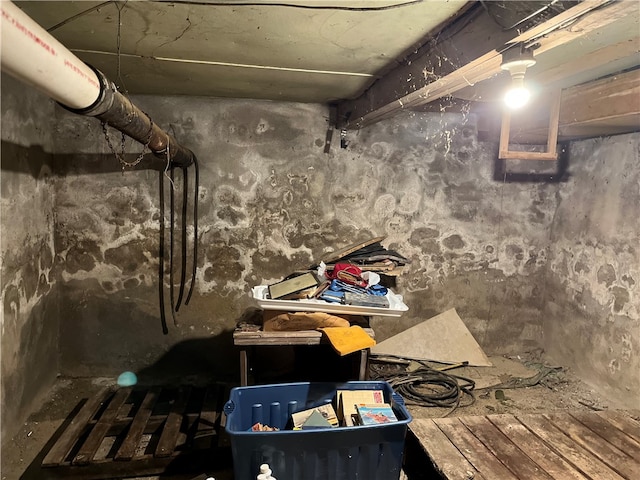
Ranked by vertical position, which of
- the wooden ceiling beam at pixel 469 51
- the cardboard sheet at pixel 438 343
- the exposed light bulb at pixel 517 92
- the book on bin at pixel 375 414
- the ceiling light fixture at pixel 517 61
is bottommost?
the cardboard sheet at pixel 438 343

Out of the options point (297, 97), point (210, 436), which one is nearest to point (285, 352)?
point (210, 436)

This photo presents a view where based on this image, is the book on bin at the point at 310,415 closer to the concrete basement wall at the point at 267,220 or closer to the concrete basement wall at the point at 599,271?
the concrete basement wall at the point at 267,220

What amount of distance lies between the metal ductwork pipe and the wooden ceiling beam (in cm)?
121

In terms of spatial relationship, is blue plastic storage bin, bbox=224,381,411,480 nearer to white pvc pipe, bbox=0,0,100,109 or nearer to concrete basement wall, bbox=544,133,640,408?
white pvc pipe, bbox=0,0,100,109

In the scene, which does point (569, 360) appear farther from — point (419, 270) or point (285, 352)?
point (285, 352)

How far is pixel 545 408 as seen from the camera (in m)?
2.92

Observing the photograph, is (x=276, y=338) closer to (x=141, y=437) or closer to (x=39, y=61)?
(x=141, y=437)

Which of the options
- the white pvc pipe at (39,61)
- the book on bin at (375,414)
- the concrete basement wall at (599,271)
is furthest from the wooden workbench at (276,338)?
the concrete basement wall at (599,271)

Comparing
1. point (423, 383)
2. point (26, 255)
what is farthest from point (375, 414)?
point (26, 255)

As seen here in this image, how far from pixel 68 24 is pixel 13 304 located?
166 cm

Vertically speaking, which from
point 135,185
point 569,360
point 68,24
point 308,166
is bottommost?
point 569,360

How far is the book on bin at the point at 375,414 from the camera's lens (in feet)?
6.33

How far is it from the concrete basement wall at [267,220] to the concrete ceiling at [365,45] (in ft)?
1.85

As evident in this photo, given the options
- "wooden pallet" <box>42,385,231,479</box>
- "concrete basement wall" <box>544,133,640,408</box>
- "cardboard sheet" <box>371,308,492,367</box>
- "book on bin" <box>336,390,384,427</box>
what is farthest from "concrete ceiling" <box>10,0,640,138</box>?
"wooden pallet" <box>42,385,231,479</box>
